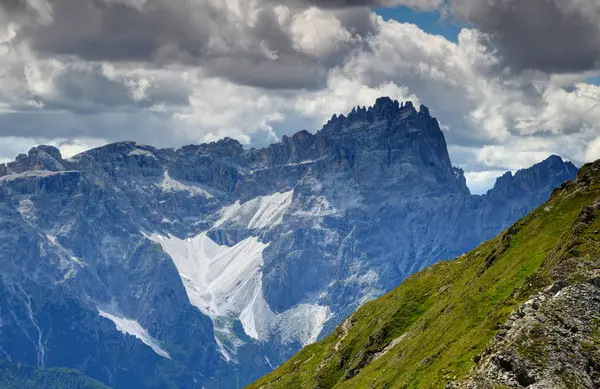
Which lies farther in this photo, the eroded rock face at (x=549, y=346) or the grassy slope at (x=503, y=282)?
the grassy slope at (x=503, y=282)

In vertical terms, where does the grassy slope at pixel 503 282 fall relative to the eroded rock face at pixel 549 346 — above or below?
above

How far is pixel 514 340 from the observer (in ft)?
362

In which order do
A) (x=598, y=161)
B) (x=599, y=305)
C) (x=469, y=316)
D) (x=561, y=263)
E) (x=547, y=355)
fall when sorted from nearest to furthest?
(x=547, y=355)
(x=599, y=305)
(x=561, y=263)
(x=469, y=316)
(x=598, y=161)

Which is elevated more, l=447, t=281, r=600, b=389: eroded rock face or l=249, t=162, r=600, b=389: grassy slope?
l=249, t=162, r=600, b=389: grassy slope

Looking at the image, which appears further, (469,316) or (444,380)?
(469,316)

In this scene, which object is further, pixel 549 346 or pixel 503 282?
pixel 503 282

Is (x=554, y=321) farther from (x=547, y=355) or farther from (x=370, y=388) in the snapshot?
(x=370, y=388)

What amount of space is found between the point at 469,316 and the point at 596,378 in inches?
2335

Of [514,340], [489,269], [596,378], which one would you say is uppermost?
[489,269]

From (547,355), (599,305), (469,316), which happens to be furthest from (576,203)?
(547,355)

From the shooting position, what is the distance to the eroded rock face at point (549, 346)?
106625mm

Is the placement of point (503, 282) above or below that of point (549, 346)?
above

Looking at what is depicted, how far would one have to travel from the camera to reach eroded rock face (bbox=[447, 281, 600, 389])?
107 m

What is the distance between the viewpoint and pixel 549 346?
10962 centimetres
